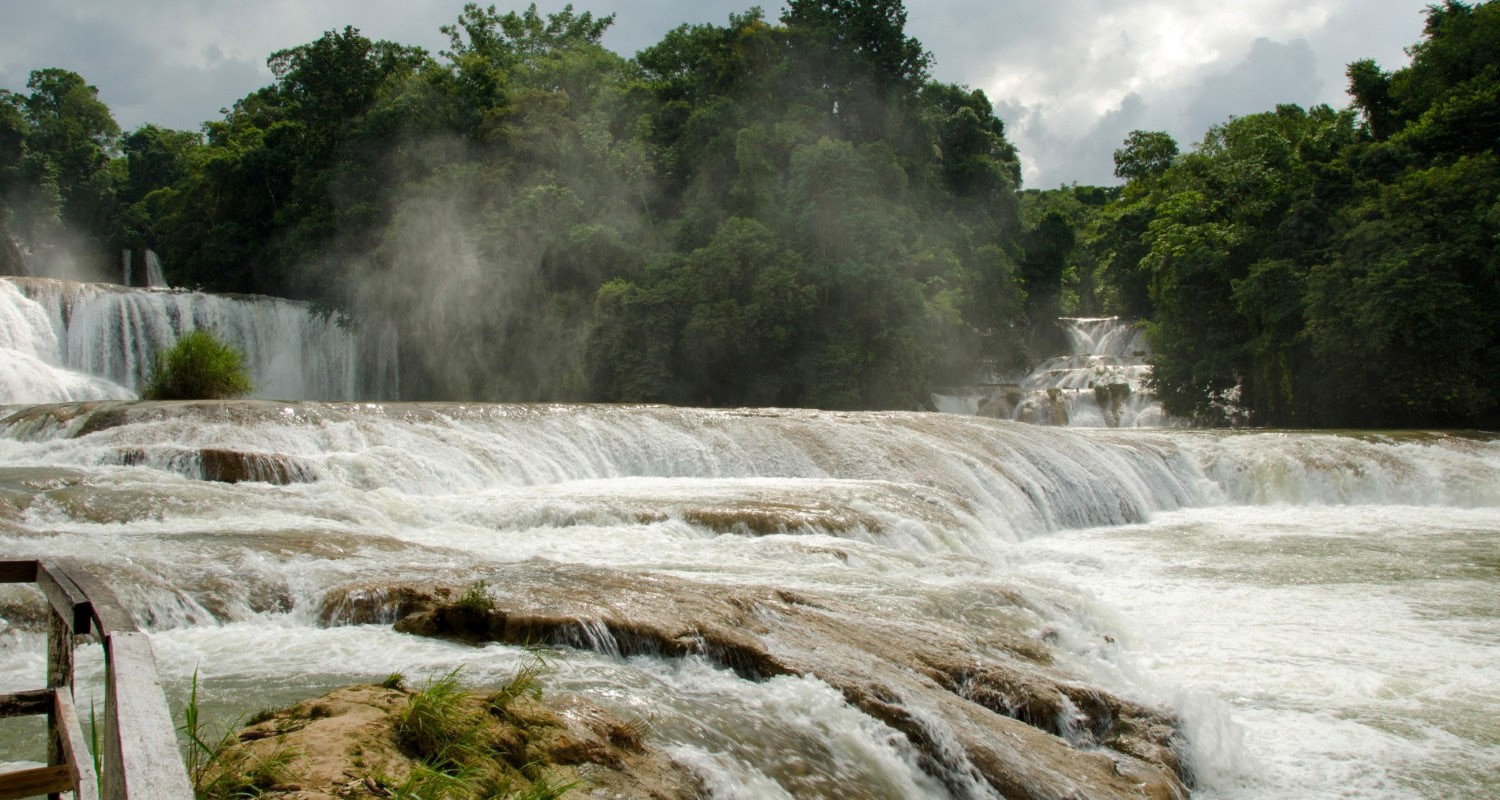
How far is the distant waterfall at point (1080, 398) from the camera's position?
90.3 feet

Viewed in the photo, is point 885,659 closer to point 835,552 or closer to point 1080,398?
point 835,552

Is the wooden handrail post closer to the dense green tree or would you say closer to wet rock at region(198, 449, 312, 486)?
wet rock at region(198, 449, 312, 486)

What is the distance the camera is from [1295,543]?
1245 cm

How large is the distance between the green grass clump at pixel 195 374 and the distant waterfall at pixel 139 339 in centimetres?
617

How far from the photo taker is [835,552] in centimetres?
850

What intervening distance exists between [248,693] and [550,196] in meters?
25.0

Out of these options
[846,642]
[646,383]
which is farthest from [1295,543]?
[646,383]

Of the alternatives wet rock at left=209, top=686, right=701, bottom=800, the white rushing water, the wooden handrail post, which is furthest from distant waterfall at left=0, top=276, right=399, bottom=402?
the wooden handrail post

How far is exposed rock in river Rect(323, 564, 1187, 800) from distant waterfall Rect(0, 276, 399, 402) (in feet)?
60.4

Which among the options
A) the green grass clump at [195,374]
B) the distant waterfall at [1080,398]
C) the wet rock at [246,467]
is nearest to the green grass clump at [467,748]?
the wet rock at [246,467]

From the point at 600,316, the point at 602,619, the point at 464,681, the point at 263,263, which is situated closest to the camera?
the point at 464,681

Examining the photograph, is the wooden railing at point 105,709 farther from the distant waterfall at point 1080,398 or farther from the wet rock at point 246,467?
the distant waterfall at point 1080,398

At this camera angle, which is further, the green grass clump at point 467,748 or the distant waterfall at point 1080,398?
the distant waterfall at point 1080,398

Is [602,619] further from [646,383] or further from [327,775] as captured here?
[646,383]
